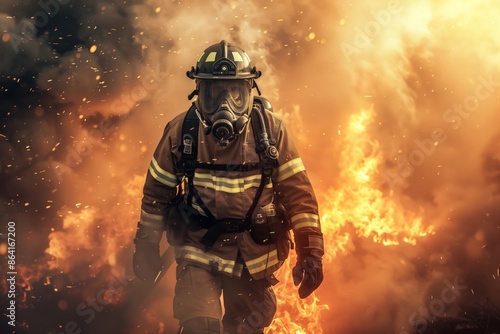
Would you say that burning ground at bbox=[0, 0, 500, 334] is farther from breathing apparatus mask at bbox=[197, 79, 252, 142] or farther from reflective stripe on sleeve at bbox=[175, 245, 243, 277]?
breathing apparatus mask at bbox=[197, 79, 252, 142]

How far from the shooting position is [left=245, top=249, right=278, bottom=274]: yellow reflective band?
217 inches

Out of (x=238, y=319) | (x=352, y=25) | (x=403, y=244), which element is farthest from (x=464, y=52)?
(x=238, y=319)

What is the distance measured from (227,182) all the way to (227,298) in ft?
3.78

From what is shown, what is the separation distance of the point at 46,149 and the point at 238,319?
4.01 meters

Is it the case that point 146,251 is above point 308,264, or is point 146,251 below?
above

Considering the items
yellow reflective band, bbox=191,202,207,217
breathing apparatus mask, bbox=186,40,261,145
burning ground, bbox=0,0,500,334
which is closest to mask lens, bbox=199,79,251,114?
breathing apparatus mask, bbox=186,40,261,145

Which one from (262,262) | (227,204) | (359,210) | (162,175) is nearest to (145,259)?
(162,175)

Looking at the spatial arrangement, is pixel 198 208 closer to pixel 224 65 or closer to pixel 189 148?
pixel 189 148

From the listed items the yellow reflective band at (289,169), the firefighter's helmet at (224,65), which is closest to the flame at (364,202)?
the yellow reflective band at (289,169)

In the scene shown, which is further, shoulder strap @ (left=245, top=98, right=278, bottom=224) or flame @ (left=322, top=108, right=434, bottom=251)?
flame @ (left=322, top=108, right=434, bottom=251)

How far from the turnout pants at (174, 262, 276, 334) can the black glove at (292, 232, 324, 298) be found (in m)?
0.41

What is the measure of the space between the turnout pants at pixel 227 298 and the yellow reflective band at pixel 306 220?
2.08 feet

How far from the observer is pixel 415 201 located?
839cm

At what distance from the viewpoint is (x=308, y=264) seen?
5422 mm
